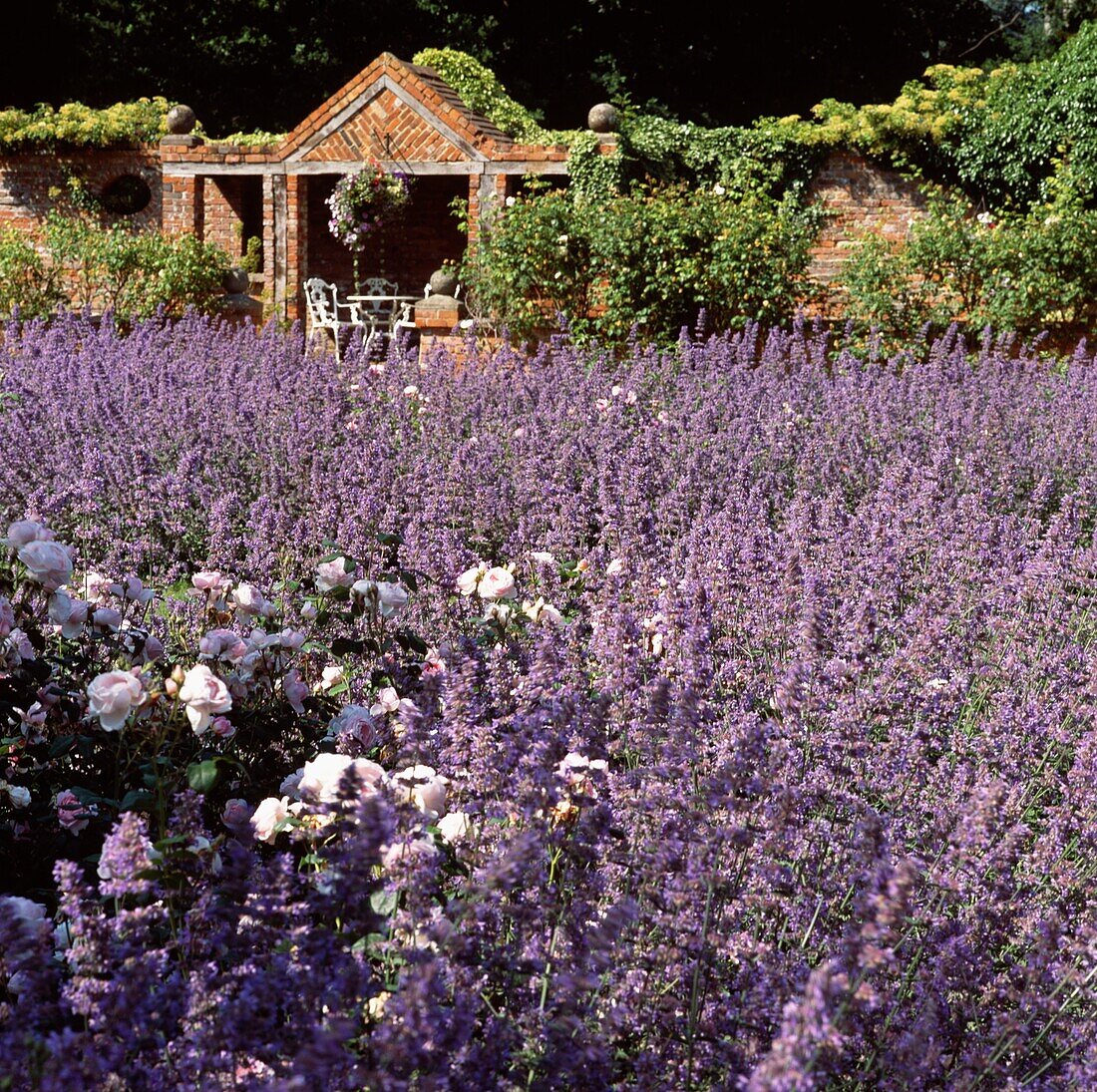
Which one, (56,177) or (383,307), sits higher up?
(56,177)

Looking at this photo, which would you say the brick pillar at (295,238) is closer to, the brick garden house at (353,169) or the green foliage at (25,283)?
the brick garden house at (353,169)

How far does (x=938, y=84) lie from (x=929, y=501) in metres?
11.9

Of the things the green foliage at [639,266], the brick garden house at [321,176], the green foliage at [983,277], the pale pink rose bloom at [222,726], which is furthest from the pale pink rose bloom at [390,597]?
the brick garden house at [321,176]

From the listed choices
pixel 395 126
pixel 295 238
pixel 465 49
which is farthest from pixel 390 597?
pixel 465 49

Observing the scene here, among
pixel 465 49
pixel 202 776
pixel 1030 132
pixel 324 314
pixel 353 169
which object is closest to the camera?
pixel 202 776

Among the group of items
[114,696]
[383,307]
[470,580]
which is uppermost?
[114,696]

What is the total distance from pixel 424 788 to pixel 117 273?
13.0 meters

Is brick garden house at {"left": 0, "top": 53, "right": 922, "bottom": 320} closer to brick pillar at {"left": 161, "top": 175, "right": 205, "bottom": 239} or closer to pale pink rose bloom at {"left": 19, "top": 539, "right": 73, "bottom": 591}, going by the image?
brick pillar at {"left": 161, "top": 175, "right": 205, "bottom": 239}

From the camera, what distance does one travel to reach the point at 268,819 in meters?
1.91

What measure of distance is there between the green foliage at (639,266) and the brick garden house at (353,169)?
103cm

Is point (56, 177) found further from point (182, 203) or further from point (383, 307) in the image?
point (383, 307)

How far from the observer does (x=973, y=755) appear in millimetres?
2707

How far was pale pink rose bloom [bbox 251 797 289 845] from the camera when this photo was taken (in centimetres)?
190

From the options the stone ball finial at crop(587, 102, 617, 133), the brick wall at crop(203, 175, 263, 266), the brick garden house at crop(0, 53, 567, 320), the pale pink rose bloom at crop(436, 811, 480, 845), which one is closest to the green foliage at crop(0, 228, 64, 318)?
the brick garden house at crop(0, 53, 567, 320)
